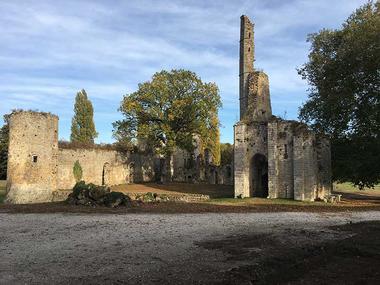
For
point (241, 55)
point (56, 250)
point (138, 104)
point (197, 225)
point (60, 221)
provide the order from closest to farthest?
point (56, 250) < point (197, 225) < point (60, 221) < point (138, 104) < point (241, 55)

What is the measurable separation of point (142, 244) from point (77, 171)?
86.6ft

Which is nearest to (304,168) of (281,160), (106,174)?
(281,160)

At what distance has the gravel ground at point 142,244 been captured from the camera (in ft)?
25.0

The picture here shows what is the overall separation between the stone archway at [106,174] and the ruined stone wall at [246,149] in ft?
48.3

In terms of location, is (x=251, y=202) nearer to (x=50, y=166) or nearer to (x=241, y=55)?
(x=50, y=166)

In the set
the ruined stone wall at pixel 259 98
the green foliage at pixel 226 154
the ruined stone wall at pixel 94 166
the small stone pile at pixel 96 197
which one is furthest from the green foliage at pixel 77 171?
the green foliage at pixel 226 154

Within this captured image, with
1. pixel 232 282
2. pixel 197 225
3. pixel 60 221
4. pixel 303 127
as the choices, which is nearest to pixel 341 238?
pixel 197 225

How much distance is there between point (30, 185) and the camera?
27.1 meters

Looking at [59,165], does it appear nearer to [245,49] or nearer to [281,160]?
[281,160]

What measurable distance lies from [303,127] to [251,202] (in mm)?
6573

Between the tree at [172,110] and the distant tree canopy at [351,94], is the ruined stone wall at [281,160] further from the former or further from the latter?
the tree at [172,110]

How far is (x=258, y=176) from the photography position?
31594mm

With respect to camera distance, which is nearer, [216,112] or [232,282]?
[232,282]

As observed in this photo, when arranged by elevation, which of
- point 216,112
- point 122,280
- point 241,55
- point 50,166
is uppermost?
point 241,55
